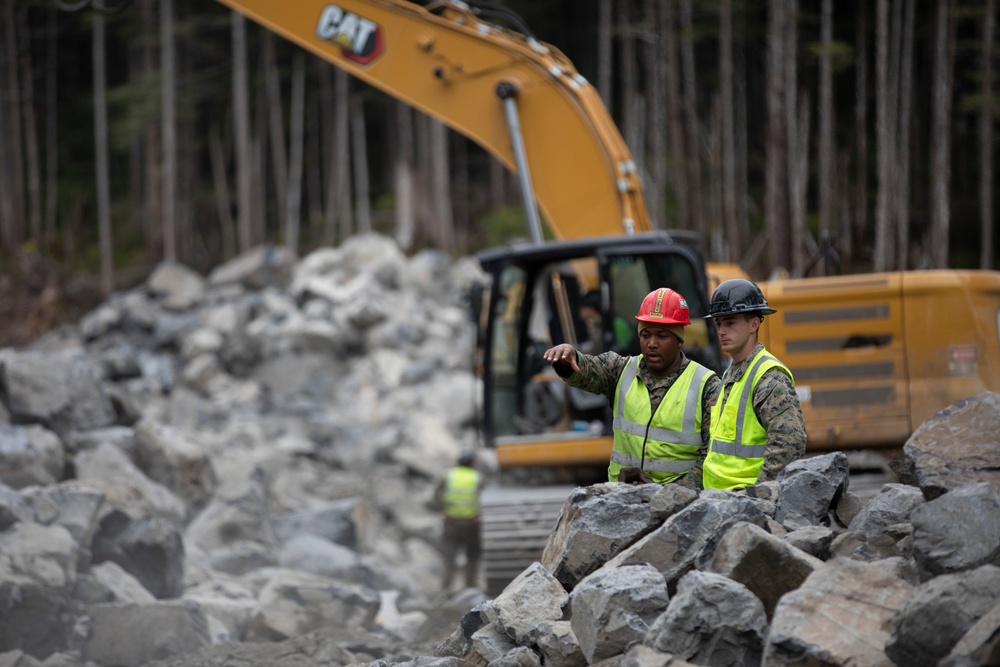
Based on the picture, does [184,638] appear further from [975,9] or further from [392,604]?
[975,9]

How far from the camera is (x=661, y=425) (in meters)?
4.63

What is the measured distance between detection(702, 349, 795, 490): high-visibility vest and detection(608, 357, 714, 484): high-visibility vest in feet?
0.34

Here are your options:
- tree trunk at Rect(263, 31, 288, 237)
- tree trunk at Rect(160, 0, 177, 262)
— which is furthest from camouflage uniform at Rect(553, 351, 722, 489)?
tree trunk at Rect(263, 31, 288, 237)

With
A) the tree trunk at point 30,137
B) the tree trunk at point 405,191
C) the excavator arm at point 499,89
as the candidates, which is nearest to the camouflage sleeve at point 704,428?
the excavator arm at point 499,89

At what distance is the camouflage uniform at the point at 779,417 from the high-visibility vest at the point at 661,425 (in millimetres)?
302

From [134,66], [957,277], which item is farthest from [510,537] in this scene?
[134,66]

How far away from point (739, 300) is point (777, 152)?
13.3 meters

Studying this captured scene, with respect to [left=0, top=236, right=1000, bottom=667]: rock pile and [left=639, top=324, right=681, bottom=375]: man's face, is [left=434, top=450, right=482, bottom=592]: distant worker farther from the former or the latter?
[left=639, top=324, right=681, bottom=375]: man's face

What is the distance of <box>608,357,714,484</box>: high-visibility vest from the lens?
181 inches

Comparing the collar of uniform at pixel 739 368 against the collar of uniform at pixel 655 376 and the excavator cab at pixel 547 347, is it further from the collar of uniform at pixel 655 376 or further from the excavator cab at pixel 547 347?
the excavator cab at pixel 547 347

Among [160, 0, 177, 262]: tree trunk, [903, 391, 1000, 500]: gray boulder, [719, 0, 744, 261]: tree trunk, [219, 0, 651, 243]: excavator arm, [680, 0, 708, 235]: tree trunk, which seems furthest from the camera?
[160, 0, 177, 262]: tree trunk

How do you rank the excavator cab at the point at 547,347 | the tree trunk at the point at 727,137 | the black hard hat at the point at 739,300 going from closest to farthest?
the black hard hat at the point at 739,300
the excavator cab at the point at 547,347
the tree trunk at the point at 727,137

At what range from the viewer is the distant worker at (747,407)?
432 cm

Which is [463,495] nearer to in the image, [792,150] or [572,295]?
[572,295]
